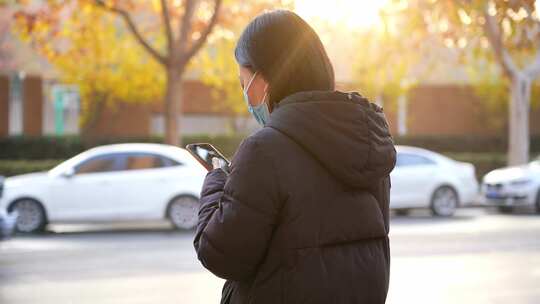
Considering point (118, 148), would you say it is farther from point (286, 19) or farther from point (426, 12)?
point (286, 19)

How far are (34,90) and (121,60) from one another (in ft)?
10.8

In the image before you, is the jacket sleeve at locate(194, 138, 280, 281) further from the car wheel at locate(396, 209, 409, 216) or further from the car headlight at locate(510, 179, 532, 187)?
the car headlight at locate(510, 179, 532, 187)

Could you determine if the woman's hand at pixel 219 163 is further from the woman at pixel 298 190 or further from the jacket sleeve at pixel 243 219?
the jacket sleeve at pixel 243 219

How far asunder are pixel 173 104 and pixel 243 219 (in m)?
17.7

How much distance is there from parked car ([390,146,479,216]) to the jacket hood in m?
14.3

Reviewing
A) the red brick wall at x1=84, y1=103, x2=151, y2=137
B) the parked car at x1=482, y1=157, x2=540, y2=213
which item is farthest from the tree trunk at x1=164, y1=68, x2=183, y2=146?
the red brick wall at x1=84, y1=103, x2=151, y2=137

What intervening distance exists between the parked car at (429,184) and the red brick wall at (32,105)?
51.9 ft

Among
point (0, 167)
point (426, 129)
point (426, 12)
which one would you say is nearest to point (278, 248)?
point (426, 12)

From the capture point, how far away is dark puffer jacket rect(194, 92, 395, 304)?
2.25 meters

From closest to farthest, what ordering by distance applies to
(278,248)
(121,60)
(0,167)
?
(278,248), (0,167), (121,60)

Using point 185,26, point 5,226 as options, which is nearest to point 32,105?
point 185,26

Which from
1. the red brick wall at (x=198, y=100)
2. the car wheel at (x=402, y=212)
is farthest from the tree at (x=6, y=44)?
the car wheel at (x=402, y=212)

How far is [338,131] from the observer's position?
2.35m

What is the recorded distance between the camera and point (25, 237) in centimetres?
1341
